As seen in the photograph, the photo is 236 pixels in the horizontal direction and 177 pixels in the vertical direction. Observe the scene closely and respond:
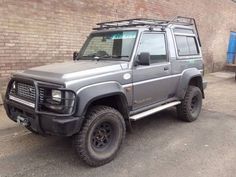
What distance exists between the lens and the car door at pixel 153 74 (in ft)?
14.6

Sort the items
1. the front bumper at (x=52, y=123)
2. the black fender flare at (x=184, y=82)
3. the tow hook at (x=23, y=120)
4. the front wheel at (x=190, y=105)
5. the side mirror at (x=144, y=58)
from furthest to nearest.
→ the front wheel at (x=190, y=105) < the black fender flare at (x=184, y=82) < the side mirror at (x=144, y=58) < the tow hook at (x=23, y=120) < the front bumper at (x=52, y=123)

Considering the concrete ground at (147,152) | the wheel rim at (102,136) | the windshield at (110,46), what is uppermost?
the windshield at (110,46)

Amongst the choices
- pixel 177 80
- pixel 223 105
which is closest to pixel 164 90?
pixel 177 80

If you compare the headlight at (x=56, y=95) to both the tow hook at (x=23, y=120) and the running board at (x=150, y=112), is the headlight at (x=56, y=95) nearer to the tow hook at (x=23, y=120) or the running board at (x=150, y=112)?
the tow hook at (x=23, y=120)

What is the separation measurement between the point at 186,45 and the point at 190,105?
1.32m

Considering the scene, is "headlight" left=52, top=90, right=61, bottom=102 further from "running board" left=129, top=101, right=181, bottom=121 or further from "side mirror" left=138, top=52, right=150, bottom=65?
"side mirror" left=138, top=52, right=150, bottom=65

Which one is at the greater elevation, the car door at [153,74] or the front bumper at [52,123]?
the car door at [153,74]

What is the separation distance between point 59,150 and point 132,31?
7.77ft

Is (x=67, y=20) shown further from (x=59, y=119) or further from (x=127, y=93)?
(x=59, y=119)

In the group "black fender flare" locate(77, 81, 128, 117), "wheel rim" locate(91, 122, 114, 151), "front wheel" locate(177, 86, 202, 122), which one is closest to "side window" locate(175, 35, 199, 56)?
"front wheel" locate(177, 86, 202, 122)

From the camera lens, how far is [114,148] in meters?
4.00

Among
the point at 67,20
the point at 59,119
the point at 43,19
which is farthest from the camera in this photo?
the point at 67,20

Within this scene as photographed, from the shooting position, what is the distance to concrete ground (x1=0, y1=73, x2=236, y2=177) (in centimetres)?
366

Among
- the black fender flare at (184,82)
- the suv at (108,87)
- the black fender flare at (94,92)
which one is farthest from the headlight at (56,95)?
the black fender flare at (184,82)
